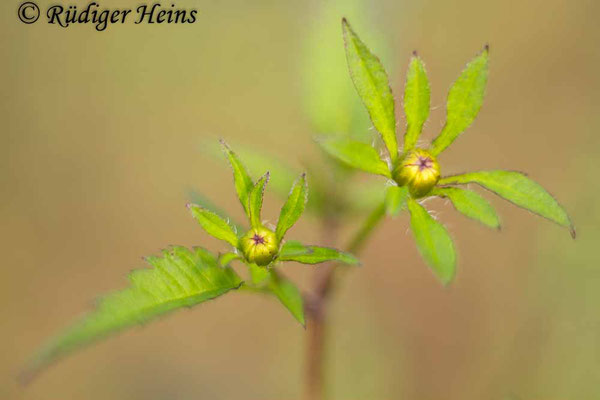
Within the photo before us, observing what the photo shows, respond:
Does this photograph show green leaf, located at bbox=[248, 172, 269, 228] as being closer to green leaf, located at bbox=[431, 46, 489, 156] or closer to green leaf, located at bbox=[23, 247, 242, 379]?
green leaf, located at bbox=[23, 247, 242, 379]

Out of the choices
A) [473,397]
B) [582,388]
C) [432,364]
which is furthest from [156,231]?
[582,388]

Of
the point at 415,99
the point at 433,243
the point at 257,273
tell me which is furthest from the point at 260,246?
the point at 415,99

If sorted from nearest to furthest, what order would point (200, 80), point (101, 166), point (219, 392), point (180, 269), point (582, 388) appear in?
point (180, 269) < point (582, 388) < point (219, 392) < point (101, 166) < point (200, 80)

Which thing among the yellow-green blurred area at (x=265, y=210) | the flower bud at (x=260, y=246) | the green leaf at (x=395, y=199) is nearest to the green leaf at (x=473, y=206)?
the green leaf at (x=395, y=199)

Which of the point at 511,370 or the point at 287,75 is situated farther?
the point at 287,75

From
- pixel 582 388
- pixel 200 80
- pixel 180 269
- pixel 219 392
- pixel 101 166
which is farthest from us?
pixel 200 80

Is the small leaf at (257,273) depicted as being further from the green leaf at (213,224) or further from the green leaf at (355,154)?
the green leaf at (355,154)

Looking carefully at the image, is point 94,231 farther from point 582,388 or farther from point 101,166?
point 582,388

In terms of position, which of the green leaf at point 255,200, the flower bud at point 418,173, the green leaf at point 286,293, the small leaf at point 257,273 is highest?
the flower bud at point 418,173
